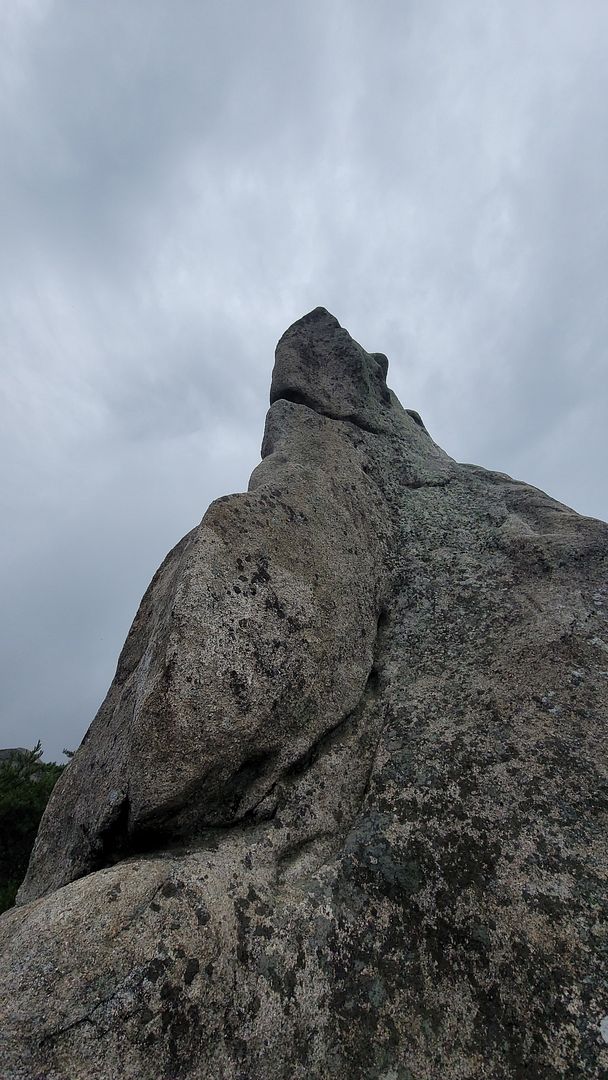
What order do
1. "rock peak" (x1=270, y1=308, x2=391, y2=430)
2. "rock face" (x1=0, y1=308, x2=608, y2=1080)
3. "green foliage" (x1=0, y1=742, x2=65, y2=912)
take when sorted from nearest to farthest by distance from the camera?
"rock face" (x1=0, y1=308, x2=608, y2=1080) → "rock peak" (x1=270, y1=308, x2=391, y2=430) → "green foliage" (x1=0, y1=742, x2=65, y2=912)

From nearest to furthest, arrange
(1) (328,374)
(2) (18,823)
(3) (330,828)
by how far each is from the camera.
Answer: (3) (330,828) → (1) (328,374) → (2) (18,823)

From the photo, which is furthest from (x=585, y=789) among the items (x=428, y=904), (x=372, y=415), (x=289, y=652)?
(x=372, y=415)

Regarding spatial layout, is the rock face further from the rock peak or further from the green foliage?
the green foliage

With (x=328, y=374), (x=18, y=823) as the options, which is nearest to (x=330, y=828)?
(x=328, y=374)

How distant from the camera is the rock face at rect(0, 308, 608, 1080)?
150 inches

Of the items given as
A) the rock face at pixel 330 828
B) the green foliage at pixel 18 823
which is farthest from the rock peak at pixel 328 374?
the green foliage at pixel 18 823

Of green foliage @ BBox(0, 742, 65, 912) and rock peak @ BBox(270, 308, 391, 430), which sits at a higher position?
rock peak @ BBox(270, 308, 391, 430)

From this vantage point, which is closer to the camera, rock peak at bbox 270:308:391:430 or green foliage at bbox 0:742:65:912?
rock peak at bbox 270:308:391:430

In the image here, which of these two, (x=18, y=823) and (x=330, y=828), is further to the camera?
(x=18, y=823)

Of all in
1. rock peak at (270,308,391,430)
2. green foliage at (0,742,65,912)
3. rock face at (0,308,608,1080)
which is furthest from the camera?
green foliage at (0,742,65,912)

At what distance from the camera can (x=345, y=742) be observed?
20.8 feet

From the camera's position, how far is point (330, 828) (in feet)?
18.1

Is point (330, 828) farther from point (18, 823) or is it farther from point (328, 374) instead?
point (18, 823)

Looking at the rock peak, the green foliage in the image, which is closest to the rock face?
the rock peak
